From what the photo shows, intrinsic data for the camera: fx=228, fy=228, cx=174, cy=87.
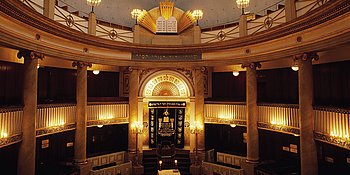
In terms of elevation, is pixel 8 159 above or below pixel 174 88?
below

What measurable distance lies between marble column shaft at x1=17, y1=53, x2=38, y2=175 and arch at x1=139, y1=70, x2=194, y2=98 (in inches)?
266

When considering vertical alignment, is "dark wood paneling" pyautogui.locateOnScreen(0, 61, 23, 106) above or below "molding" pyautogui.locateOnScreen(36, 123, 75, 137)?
above

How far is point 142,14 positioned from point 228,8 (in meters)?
6.10

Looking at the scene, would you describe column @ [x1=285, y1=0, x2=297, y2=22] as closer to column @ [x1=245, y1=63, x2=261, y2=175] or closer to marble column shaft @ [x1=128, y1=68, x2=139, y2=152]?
column @ [x1=245, y1=63, x2=261, y2=175]

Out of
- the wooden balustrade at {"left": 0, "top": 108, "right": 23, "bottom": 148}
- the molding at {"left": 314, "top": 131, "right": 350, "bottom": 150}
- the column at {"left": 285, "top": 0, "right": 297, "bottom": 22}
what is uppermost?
the column at {"left": 285, "top": 0, "right": 297, "bottom": 22}

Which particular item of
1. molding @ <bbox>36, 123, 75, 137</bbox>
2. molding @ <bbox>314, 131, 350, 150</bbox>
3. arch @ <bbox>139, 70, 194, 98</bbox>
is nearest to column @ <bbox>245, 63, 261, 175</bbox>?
molding @ <bbox>314, 131, 350, 150</bbox>

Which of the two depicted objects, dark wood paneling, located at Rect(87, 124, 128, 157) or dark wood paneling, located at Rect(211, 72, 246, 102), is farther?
dark wood paneling, located at Rect(211, 72, 246, 102)

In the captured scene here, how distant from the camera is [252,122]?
1274 centimetres

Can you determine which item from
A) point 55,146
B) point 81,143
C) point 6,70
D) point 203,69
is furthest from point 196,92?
point 6,70

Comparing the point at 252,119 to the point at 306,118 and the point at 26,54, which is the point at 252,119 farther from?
the point at 26,54

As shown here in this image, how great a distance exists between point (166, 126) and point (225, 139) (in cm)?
423

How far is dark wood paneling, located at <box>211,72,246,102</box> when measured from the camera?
15789mm

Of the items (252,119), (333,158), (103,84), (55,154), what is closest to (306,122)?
(333,158)

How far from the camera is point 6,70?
10.8 m
